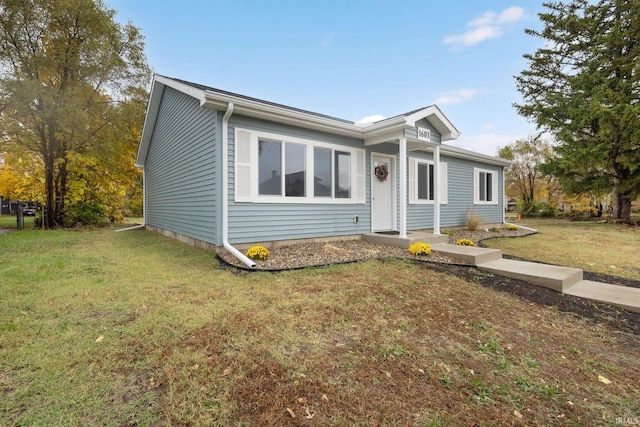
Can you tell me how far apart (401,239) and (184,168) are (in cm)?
620

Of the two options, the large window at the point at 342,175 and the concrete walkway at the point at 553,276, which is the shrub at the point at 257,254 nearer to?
the large window at the point at 342,175

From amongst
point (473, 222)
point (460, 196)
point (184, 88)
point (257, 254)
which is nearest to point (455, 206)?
point (460, 196)

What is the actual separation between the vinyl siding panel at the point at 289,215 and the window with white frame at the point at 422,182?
2144 millimetres

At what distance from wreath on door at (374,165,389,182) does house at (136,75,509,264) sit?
0.03 meters

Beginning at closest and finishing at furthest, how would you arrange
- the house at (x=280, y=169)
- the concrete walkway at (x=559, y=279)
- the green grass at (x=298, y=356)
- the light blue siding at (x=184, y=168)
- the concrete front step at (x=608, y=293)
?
the green grass at (x=298, y=356) → the concrete front step at (x=608, y=293) → the concrete walkway at (x=559, y=279) → the house at (x=280, y=169) → the light blue siding at (x=184, y=168)

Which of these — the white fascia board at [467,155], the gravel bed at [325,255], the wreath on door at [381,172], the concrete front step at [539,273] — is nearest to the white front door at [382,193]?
the wreath on door at [381,172]

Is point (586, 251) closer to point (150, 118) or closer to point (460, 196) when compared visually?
point (460, 196)

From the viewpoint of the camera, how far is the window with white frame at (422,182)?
949cm

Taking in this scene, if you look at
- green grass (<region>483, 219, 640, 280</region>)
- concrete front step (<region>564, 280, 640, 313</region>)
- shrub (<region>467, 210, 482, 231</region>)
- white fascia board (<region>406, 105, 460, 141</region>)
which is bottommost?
concrete front step (<region>564, 280, 640, 313</region>)

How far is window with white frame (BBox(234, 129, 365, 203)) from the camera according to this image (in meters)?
6.11

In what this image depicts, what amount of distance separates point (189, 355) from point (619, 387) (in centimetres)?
323

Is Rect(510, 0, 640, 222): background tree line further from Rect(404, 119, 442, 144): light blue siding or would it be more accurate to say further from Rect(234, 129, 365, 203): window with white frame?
Rect(234, 129, 365, 203): window with white frame

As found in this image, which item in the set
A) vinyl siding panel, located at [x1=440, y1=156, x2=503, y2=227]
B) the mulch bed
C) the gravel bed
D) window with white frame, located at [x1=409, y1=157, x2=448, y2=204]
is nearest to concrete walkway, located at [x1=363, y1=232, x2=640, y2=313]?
the mulch bed

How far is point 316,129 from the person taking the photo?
701 cm
